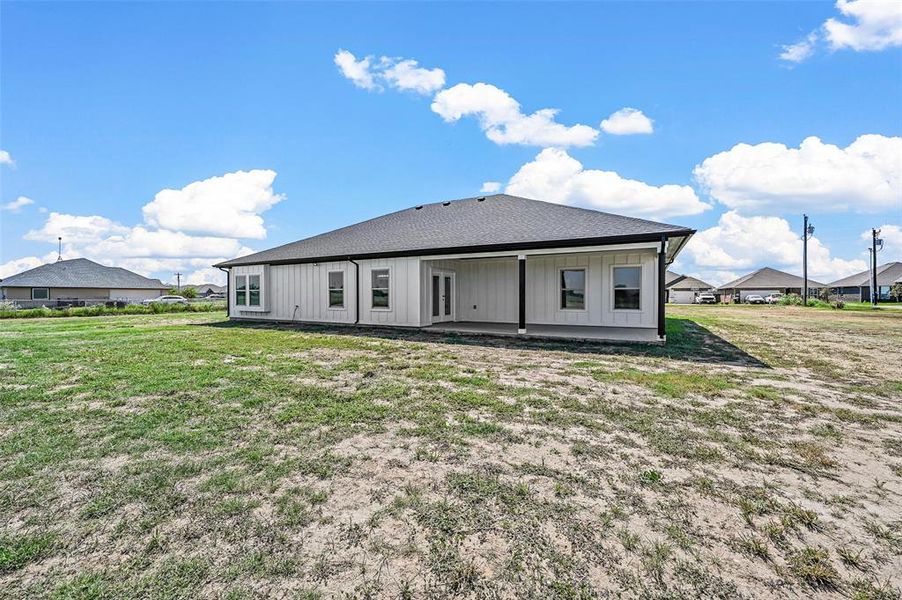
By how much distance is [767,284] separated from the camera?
175ft

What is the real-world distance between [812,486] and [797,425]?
1.51 meters

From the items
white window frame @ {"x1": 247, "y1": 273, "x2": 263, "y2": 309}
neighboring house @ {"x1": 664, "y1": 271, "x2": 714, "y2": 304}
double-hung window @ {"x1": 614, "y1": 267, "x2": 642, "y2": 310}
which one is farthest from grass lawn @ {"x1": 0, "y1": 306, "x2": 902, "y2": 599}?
neighboring house @ {"x1": 664, "y1": 271, "x2": 714, "y2": 304}

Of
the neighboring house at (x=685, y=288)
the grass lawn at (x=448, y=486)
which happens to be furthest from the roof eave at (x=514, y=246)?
the neighboring house at (x=685, y=288)

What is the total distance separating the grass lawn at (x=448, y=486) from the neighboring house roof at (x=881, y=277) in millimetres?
61508

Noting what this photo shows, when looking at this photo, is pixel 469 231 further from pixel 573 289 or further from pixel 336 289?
pixel 336 289

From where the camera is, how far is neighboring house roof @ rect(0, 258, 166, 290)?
32.7 meters

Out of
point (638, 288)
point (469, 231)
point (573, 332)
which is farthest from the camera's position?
point (469, 231)

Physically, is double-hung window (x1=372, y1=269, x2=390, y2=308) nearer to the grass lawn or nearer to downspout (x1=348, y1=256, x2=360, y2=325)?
downspout (x1=348, y1=256, x2=360, y2=325)

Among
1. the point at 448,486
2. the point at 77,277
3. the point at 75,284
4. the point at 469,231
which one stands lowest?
the point at 448,486

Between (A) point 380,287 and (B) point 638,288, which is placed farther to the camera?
(A) point 380,287

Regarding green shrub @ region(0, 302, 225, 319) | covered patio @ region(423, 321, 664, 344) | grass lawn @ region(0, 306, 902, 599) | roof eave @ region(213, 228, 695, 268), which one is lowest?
grass lawn @ region(0, 306, 902, 599)

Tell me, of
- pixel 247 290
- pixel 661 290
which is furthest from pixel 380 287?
pixel 661 290

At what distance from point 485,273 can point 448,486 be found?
11413 millimetres

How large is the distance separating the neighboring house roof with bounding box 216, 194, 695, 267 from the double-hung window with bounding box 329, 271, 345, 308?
0.72 m
